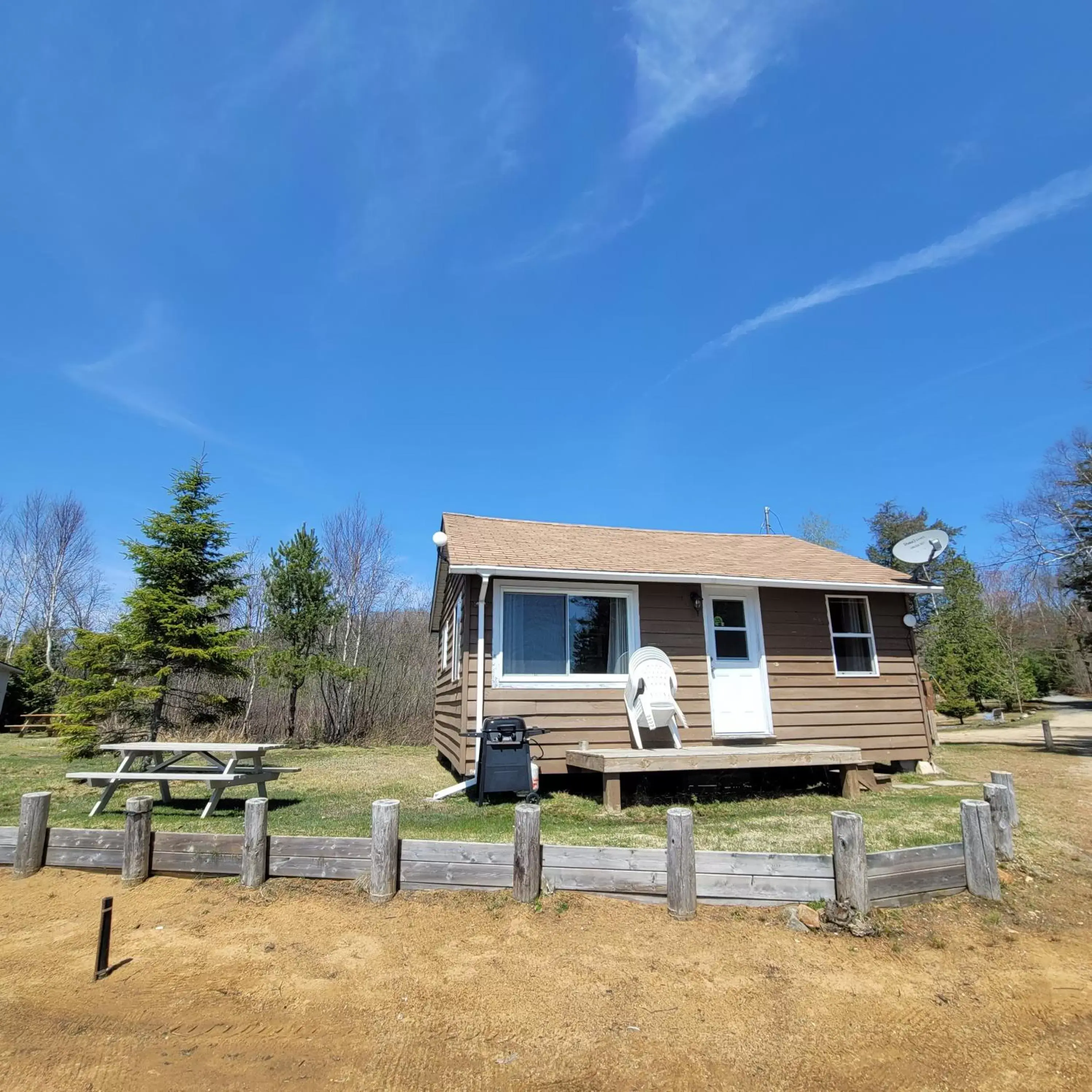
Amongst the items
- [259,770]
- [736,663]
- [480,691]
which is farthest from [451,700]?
[736,663]

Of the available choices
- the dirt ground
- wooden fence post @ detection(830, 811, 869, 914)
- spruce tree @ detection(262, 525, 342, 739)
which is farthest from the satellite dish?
spruce tree @ detection(262, 525, 342, 739)

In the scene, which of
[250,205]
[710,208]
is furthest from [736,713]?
[250,205]

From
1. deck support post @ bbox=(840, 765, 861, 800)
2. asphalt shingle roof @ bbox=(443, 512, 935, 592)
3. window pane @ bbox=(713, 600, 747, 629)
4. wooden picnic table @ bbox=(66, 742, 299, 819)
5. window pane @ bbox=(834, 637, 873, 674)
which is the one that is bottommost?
deck support post @ bbox=(840, 765, 861, 800)

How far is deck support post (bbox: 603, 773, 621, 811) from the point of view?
7.00 metres

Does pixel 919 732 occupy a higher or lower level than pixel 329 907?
higher

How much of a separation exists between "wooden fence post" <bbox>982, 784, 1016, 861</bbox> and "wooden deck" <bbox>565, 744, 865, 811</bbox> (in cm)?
257

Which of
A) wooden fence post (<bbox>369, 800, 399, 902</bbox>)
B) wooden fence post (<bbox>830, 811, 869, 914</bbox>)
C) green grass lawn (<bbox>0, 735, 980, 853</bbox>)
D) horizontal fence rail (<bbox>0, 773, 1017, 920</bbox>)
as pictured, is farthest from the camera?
green grass lawn (<bbox>0, 735, 980, 853</bbox>)

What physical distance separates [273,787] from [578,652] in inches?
200

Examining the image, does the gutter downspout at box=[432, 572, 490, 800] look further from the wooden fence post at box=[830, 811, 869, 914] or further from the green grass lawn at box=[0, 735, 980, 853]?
the wooden fence post at box=[830, 811, 869, 914]

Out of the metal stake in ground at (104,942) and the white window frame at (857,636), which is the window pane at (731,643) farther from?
the metal stake in ground at (104,942)

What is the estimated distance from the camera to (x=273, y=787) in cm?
901

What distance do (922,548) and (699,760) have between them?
5687 millimetres

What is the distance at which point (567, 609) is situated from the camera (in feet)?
28.4

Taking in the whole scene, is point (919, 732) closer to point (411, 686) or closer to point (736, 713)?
point (736, 713)
